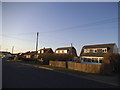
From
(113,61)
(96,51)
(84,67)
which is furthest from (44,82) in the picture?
(96,51)

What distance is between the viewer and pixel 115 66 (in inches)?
634

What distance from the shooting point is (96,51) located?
3578cm

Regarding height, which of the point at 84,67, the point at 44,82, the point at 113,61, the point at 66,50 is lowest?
the point at 84,67

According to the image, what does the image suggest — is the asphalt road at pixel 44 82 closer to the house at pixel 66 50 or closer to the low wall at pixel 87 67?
the low wall at pixel 87 67

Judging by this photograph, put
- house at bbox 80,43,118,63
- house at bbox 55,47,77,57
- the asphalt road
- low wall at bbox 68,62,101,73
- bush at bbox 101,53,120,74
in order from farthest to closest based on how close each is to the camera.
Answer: house at bbox 55,47,77,57 → house at bbox 80,43,118,63 → low wall at bbox 68,62,101,73 → bush at bbox 101,53,120,74 → the asphalt road

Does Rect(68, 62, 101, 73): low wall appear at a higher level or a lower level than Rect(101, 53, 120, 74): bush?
lower

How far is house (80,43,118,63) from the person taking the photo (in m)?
33.7

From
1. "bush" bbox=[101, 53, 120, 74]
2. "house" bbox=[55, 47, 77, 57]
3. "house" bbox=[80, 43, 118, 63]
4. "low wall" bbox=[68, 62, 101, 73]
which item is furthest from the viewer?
"house" bbox=[55, 47, 77, 57]

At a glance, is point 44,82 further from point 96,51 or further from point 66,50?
point 66,50

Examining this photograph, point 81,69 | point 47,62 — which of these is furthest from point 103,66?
point 47,62

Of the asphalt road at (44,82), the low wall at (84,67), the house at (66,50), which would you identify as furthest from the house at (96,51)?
the asphalt road at (44,82)

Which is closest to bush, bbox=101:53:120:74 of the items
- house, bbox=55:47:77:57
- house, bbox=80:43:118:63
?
house, bbox=80:43:118:63

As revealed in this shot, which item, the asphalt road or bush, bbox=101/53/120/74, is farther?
bush, bbox=101/53/120/74

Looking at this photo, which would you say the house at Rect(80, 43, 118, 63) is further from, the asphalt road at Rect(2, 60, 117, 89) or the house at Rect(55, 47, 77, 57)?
the asphalt road at Rect(2, 60, 117, 89)
